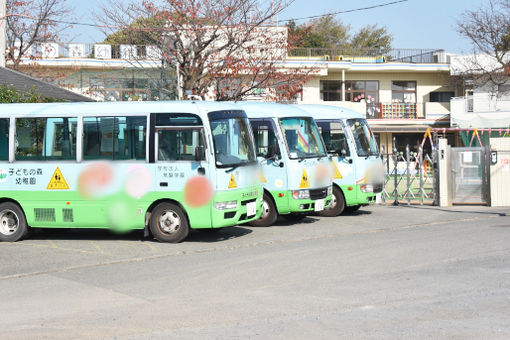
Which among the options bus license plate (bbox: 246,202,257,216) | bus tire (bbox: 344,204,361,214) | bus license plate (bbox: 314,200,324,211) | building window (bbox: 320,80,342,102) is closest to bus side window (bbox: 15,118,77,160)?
bus license plate (bbox: 246,202,257,216)

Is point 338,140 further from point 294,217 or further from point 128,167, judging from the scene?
point 128,167

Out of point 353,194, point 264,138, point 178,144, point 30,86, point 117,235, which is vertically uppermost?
point 30,86

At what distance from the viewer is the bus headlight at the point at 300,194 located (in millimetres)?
15859

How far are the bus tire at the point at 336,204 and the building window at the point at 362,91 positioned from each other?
25757 millimetres

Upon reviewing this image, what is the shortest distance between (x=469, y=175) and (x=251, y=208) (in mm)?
9674

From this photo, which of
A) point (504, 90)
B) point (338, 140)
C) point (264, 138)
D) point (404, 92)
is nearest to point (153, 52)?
point (338, 140)

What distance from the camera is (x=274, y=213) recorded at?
16.1m

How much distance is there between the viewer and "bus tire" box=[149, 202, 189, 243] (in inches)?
527

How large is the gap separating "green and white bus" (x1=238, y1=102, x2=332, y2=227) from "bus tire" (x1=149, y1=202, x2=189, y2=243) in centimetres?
310

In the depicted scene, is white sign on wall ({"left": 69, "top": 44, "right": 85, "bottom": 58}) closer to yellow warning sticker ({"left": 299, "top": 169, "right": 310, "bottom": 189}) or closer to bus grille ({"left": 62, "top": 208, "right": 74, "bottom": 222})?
yellow warning sticker ({"left": 299, "top": 169, "right": 310, "bottom": 189})

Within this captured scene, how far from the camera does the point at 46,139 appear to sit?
1392 centimetres

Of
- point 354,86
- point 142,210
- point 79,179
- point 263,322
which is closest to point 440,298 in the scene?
point 263,322

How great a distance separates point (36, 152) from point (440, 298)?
29.7ft

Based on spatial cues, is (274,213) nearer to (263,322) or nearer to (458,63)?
(263,322)
